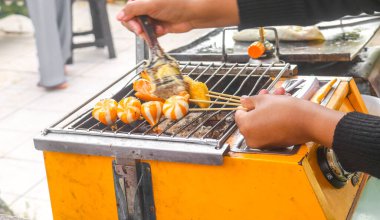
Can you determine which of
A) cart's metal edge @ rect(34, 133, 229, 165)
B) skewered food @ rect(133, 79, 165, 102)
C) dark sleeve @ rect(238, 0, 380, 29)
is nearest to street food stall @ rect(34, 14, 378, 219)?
cart's metal edge @ rect(34, 133, 229, 165)

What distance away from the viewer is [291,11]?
7.57ft

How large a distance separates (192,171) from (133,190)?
0.90ft

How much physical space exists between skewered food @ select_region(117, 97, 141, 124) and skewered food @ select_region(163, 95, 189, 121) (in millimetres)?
124

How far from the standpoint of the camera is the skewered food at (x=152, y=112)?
2227 mm

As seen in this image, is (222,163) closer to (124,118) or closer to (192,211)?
(192,211)

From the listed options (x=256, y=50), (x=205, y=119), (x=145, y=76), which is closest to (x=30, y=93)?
(x=256, y=50)

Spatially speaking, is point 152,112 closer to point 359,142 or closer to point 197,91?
point 197,91

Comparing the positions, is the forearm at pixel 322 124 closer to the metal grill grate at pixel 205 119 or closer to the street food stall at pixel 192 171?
the street food stall at pixel 192 171

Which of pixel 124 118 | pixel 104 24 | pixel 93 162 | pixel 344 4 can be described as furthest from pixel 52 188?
pixel 104 24

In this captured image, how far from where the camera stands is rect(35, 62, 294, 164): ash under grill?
6.40 feet

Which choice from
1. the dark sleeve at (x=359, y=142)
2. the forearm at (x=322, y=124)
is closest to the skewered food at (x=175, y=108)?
the forearm at (x=322, y=124)

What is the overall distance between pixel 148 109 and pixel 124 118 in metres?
0.11

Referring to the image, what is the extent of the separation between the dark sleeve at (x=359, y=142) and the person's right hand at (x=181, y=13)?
0.78 m

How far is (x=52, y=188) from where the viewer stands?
2266mm
